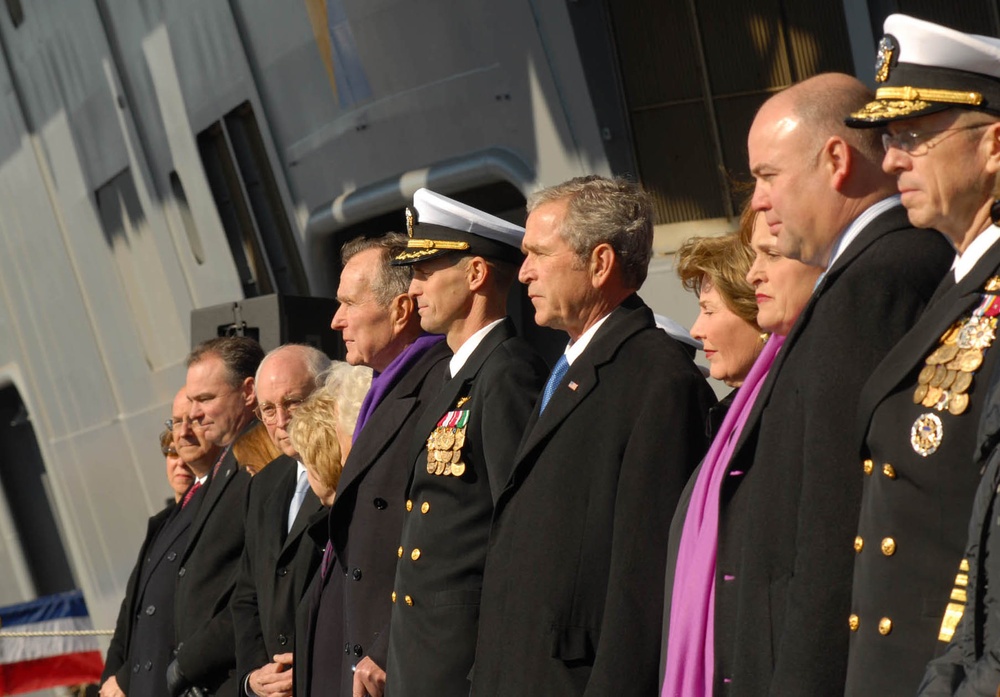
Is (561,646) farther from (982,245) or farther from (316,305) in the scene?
(316,305)

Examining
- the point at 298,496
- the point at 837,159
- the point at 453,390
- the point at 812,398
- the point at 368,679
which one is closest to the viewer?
the point at 812,398

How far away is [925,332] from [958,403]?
145mm

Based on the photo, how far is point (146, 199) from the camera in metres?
13.8

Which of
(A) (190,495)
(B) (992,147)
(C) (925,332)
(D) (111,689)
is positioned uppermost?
(B) (992,147)

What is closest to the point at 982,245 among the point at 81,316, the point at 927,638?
the point at 927,638

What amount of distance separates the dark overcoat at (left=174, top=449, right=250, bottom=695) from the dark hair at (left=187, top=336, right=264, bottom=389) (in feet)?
1.20

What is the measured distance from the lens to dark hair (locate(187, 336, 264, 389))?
237 inches

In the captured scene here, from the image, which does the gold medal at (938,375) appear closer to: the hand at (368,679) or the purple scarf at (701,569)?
the purple scarf at (701,569)

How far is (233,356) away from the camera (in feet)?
19.9

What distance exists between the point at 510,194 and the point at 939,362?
311 inches

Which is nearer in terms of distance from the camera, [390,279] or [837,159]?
[837,159]

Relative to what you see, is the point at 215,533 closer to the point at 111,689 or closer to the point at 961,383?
the point at 111,689

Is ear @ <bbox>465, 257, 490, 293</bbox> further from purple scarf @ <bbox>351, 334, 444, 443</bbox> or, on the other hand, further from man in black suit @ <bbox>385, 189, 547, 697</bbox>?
purple scarf @ <bbox>351, 334, 444, 443</bbox>

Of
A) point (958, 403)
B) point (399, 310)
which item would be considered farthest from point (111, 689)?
point (958, 403)
